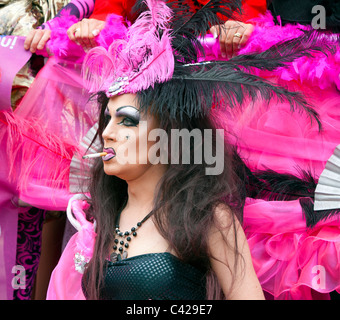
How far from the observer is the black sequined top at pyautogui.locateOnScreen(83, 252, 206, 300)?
1222 mm

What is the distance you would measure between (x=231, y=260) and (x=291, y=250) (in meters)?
0.25

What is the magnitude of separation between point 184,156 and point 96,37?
53 cm

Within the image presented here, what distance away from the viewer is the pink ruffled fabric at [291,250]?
1331mm

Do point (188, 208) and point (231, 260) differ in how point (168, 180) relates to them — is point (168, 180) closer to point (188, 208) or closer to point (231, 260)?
point (188, 208)

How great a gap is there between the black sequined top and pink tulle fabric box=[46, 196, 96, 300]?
0.15 metres

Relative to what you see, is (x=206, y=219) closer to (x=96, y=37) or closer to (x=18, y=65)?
(x=96, y=37)

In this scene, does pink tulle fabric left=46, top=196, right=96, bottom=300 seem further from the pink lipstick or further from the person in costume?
the pink lipstick

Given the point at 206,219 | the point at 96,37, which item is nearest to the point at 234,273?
the point at 206,219

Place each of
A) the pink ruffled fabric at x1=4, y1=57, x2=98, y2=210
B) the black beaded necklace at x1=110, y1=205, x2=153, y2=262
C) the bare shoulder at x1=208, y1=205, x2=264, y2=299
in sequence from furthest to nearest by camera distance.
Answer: the pink ruffled fabric at x1=4, y1=57, x2=98, y2=210 → the black beaded necklace at x1=110, y1=205, x2=153, y2=262 → the bare shoulder at x1=208, y1=205, x2=264, y2=299
